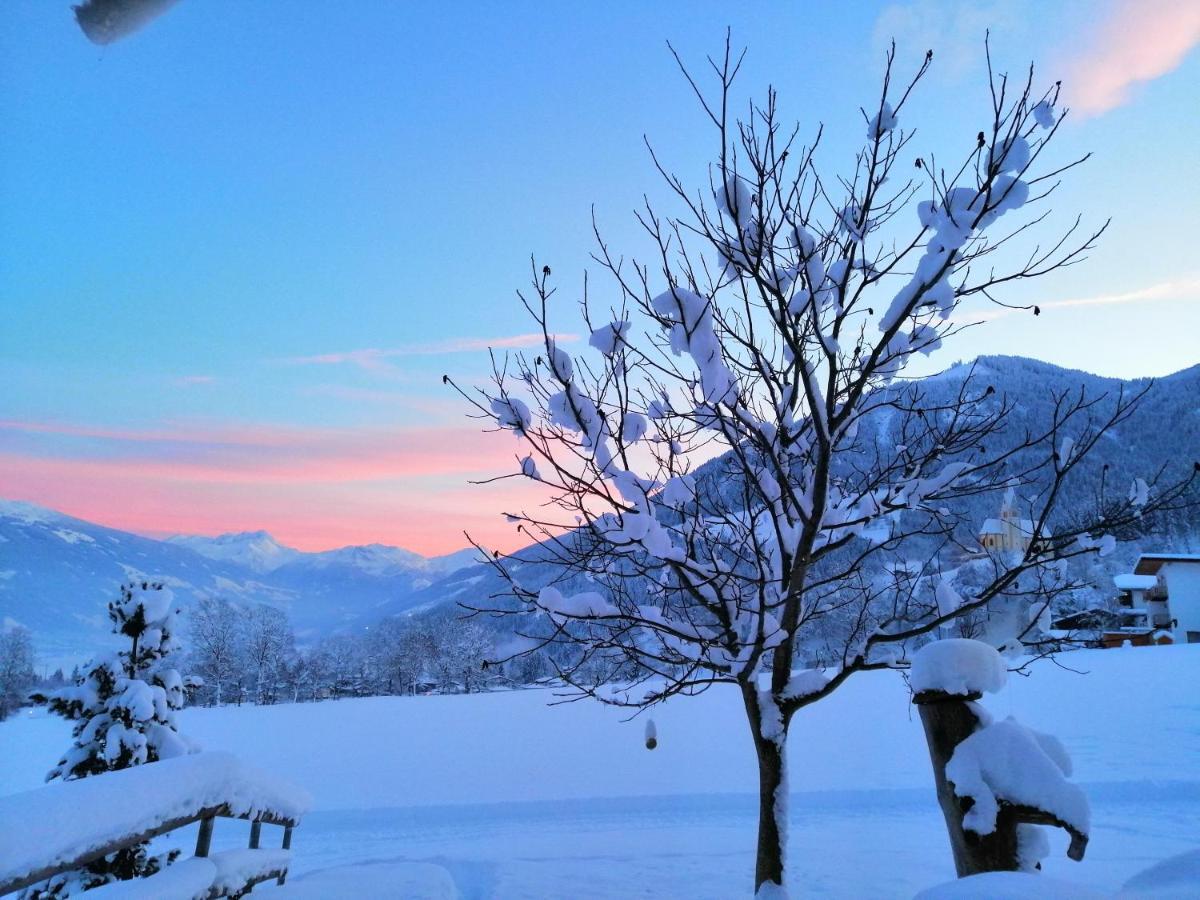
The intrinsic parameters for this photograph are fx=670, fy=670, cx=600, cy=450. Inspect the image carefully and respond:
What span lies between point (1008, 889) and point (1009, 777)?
967 millimetres

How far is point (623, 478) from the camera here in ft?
13.4

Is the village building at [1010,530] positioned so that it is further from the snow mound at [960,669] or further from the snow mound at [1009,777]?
the snow mound at [1009,777]

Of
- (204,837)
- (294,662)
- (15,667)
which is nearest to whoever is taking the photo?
(204,837)

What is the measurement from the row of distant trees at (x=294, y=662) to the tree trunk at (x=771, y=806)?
54534 millimetres

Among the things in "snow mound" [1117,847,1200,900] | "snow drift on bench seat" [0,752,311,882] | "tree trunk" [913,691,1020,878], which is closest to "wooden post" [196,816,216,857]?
"snow drift on bench seat" [0,752,311,882]

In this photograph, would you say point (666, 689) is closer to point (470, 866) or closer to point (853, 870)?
point (853, 870)

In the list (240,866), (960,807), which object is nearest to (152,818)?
(240,866)

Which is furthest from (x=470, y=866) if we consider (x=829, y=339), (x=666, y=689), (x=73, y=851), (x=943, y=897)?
(x=943, y=897)

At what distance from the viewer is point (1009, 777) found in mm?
2111

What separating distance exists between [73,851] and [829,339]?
4406 mm

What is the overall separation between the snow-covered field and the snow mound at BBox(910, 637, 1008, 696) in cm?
294

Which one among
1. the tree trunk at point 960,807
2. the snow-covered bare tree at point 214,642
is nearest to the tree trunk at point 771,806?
the tree trunk at point 960,807

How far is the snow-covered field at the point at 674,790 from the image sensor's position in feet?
26.3

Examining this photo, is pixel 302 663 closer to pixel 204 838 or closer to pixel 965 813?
pixel 204 838
